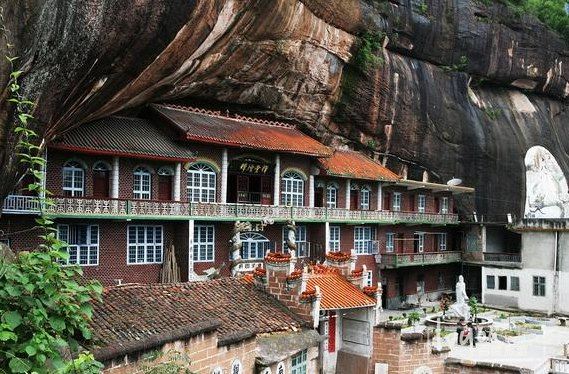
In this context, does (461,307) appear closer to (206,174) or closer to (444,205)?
(206,174)

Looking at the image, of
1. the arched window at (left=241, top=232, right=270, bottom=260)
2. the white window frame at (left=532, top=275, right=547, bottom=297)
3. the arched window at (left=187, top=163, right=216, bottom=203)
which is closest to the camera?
the arched window at (left=187, top=163, right=216, bottom=203)

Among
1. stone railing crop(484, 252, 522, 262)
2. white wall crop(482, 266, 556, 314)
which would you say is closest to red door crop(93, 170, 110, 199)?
white wall crop(482, 266, 556, 314)

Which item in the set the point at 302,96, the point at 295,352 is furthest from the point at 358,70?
the point at 295,352

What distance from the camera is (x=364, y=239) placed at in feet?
125

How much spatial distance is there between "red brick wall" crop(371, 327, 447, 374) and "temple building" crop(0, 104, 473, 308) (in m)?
2.90

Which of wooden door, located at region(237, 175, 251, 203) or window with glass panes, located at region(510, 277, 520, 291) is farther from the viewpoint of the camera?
window with glass panes, located at region(510, 277, 520, 291)

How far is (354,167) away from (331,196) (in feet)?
7.87

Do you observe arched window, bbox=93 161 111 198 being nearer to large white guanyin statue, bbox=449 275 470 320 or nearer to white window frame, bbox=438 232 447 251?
large white guanyin statue, bbox=449 275 470 320

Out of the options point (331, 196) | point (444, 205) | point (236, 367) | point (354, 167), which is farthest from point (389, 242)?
point (236, 367)

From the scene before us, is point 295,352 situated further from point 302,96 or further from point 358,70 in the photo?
point 358,70

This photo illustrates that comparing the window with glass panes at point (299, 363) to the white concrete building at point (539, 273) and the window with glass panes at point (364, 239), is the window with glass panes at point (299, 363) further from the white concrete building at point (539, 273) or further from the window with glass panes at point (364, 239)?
the white concrete building at point (539, 273)

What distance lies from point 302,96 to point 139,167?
11.8 meters

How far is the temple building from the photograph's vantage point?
24.6 metres

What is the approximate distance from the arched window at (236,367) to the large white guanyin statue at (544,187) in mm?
33364
